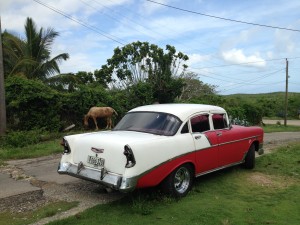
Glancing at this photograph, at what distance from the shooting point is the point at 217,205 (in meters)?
5.90

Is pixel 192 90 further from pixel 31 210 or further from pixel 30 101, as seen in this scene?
pixel 31 210

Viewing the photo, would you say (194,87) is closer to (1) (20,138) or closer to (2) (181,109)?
(1) (20,138)

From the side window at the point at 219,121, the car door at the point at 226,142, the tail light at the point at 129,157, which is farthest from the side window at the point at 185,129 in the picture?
the tail light at the point at 129,157

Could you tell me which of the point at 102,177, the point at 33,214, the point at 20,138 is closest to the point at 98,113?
the point at 20,138

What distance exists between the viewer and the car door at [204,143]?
6.84 metres

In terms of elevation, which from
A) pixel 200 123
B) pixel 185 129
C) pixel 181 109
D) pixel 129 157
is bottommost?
pixel 129 157

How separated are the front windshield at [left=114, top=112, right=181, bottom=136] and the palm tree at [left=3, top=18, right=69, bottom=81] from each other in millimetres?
15487

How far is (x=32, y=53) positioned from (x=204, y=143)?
18488 millimetres

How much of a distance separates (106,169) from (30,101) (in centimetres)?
1017

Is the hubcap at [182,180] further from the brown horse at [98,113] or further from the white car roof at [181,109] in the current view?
the brown horse at [98,113]

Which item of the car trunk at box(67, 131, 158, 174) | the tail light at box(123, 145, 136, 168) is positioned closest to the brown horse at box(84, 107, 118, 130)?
the car trunk at box(67, 131, 158, 174)

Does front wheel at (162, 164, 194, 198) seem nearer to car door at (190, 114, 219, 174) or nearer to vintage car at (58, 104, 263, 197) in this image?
vintage car at (58, 104, 263, 197)

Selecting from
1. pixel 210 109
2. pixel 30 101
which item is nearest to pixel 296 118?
pixel 30 101

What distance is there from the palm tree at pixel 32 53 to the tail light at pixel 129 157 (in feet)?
56.1
